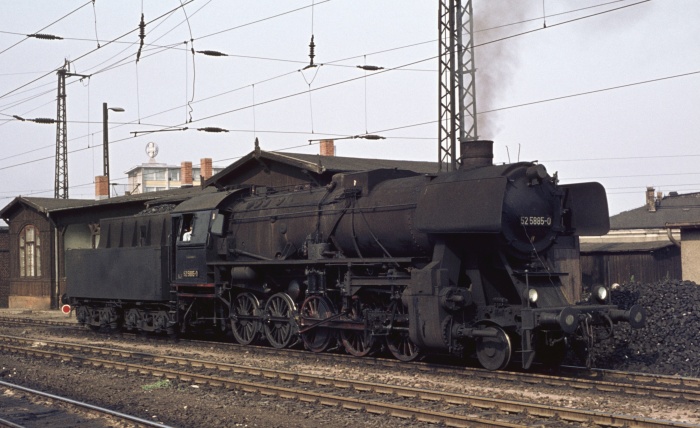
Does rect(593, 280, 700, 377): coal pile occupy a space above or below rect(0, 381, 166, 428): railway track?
above

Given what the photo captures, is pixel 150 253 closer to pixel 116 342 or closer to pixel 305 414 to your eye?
pixel 116 342

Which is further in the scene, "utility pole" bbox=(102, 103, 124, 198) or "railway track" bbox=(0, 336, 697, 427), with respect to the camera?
"utility pole" bbox=(102, 103, 124, 198)

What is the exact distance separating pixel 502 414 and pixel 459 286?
4.19 metres

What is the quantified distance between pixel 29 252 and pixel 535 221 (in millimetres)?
30068

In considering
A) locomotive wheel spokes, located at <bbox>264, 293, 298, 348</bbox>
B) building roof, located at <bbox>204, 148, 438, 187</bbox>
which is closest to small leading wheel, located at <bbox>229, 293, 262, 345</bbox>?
locomotive wheel spokes, located at <bbox>264, 293, 298, 348</bbox>

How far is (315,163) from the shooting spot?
77.8ft

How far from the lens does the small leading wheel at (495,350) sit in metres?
12.0

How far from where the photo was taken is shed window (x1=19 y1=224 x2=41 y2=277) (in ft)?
117

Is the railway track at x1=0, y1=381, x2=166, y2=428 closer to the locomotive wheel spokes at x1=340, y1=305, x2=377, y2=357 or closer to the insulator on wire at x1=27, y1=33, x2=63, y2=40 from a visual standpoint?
the locomotive wheel spokes at x1=340, y1=305, x2=377, y2=357

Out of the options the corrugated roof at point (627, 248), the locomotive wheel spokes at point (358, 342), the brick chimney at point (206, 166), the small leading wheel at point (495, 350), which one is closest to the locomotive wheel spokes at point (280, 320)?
the locomotive wheel spokes at point (358, 342)

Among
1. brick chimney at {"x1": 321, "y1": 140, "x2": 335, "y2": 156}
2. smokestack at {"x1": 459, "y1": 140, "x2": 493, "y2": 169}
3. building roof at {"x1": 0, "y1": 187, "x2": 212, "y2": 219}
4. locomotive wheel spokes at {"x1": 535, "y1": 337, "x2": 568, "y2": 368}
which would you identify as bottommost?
locomotive wheel spokes at {"x1": 535, "y1": 337, "x2": 568, "y2": 368}

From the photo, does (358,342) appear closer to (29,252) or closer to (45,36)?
(45,36)

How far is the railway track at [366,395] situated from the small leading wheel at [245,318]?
8.03ft

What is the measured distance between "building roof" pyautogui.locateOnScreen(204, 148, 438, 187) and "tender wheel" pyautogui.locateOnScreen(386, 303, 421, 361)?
7.72 metres
